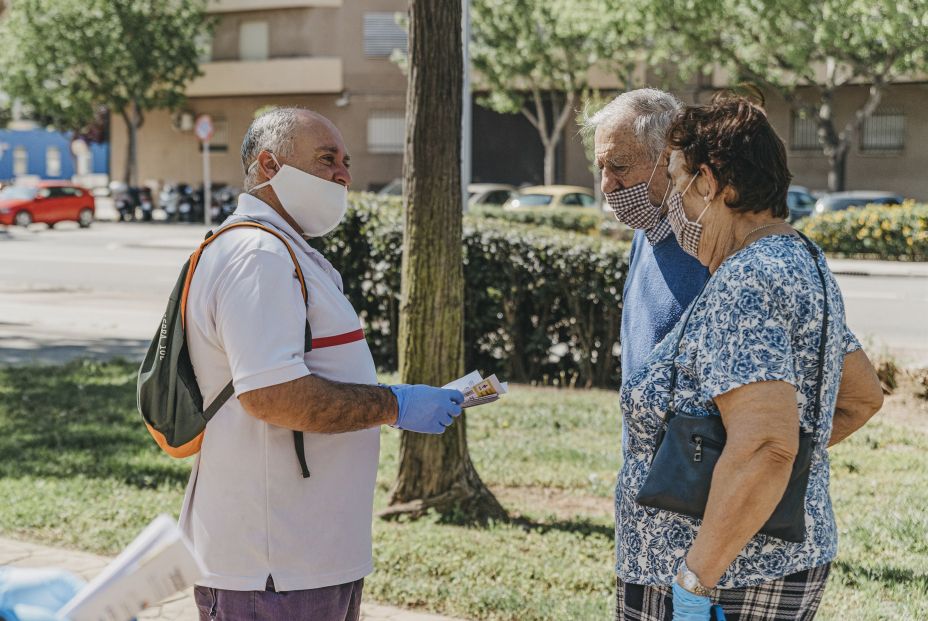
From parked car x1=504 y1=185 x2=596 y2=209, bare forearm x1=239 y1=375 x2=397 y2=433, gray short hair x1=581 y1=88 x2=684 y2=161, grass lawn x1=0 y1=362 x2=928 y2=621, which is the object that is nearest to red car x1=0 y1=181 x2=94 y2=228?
parked car x1=504 y1=185 x2=596 y2=209

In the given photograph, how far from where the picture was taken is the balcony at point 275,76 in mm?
39469

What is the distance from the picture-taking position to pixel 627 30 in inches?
1144

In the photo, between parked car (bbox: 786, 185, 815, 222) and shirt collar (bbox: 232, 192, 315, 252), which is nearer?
Answer: shirt collar (bbox: 232, 192, 315, 252)

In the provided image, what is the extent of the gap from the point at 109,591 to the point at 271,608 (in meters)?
0.74

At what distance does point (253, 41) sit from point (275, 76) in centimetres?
189

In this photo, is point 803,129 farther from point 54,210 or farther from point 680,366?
point 680,366

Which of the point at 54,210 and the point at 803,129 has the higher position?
the point at 803,129

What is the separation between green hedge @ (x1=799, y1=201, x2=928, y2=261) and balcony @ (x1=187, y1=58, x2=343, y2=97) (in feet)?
69.6

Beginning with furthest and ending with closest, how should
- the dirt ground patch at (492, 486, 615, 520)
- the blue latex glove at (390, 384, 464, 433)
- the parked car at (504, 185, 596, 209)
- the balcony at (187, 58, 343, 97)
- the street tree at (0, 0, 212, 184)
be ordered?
the balcony at (187, 58, 343, 97)
the street tree at (0, 0, 212, 184)
the parked car at (504, 185, 596, 209)
the dirt ground patch at (492, 486, 615, 520)
the blue latex glove at (390, 384, 464, 433)

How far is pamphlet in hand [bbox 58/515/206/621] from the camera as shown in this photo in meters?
1.78

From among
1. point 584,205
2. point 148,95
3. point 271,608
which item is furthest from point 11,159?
point 271,608

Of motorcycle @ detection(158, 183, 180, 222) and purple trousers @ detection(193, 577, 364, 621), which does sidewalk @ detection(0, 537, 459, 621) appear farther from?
motorcycle @ detection(158, 183, 180, 222)

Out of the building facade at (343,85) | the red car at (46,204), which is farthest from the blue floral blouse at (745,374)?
the building facade at (343,85)

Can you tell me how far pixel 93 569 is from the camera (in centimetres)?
502
